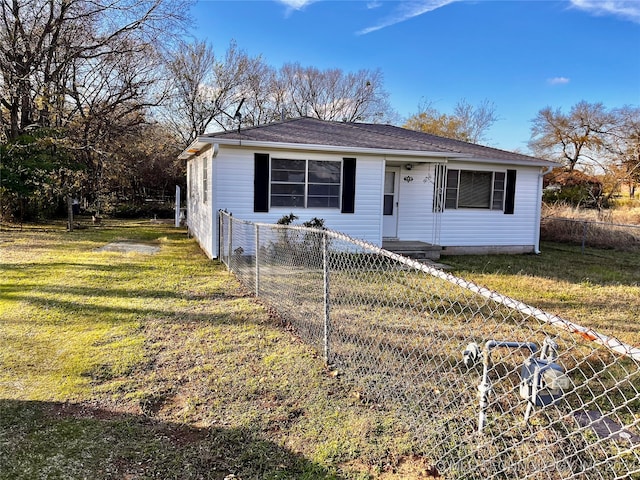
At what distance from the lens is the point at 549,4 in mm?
10266

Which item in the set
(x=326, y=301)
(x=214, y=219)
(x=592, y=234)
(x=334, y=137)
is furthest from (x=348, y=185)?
(x=592, y=234)

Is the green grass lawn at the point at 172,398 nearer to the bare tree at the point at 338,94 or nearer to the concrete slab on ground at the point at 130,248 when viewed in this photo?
the concrete slab on ground at the point at 130,248

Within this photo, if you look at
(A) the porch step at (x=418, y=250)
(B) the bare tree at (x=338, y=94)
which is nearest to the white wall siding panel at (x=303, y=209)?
(A) the porch step at (x=418, y=250)

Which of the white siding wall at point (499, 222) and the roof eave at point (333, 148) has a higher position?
the roof eave at point (333, 148)

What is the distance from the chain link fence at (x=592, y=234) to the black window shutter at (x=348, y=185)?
7.13m

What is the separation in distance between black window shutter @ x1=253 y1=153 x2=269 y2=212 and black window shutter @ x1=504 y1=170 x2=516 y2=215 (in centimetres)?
673

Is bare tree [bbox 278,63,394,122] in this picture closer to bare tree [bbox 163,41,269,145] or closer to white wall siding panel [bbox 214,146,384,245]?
bare tree [bbox 163,41,269,145]

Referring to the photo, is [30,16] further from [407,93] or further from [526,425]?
[407,93]

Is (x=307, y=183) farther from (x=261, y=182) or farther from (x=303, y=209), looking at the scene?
(x=261, y=182)

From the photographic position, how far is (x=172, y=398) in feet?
10.2

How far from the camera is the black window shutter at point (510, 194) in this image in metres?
11.5

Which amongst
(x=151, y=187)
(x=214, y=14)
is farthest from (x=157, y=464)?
(x=151, y=187)

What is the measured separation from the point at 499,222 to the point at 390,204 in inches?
125

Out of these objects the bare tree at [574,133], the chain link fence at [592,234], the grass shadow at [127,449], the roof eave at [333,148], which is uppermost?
the bare tree at [574,133]
